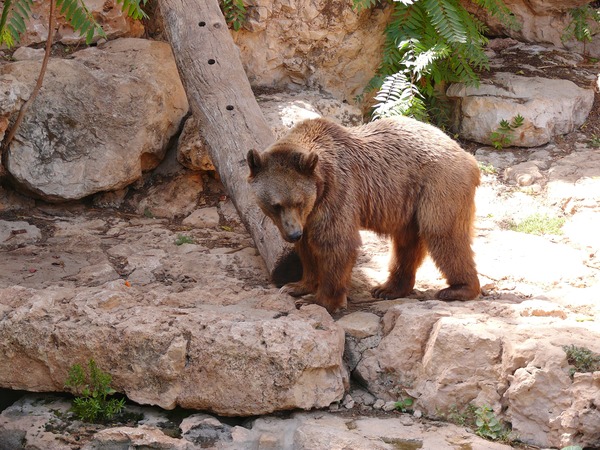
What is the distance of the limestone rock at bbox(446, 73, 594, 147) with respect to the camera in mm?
10297

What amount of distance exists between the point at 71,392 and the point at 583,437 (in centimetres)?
380

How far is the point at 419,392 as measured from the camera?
19.7 feet

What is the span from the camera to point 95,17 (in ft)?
31.9

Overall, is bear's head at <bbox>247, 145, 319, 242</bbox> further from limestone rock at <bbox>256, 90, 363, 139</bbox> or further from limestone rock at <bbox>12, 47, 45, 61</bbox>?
limestone rock at <bbox>12, 47, 45, 61</bbox>

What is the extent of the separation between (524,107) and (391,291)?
425cm

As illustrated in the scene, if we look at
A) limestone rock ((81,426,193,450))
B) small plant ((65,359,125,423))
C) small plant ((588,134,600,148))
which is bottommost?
limestone rock ((81,426,193,450))

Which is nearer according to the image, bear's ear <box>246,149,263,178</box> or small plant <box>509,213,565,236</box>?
bear's ear <box>246,149,263,178</box>

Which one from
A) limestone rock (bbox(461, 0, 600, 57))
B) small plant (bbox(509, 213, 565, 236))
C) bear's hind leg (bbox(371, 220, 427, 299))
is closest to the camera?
bear's hind leg (bbox(371, 220, 427, 299))

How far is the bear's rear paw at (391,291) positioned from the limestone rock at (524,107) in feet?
12.9

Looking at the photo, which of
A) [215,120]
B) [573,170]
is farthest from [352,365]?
[573,170]

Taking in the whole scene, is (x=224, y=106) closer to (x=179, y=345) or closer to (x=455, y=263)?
(x=455, y=263)

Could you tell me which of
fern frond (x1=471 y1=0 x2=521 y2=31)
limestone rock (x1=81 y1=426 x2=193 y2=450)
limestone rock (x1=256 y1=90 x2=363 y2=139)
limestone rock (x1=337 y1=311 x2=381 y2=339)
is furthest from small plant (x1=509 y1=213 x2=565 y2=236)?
limestone rock (x1=81 y1=426 x2=193 y2=450)

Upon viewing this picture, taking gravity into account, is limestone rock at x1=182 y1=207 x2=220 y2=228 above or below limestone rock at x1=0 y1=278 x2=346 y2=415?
above

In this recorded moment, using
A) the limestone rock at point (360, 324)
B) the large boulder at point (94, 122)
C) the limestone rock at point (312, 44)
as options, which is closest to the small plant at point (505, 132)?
the limestone rock at point (312, 44)
